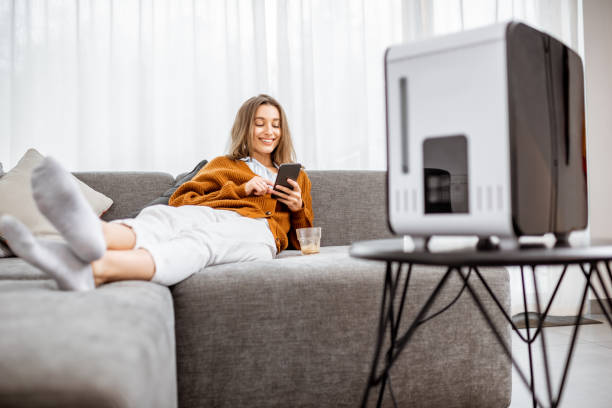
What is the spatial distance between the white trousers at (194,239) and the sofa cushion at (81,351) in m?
0.29

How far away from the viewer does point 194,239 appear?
118 centimetres

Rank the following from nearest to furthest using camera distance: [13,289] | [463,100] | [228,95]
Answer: [463,100] < [13,289] < [228,95]

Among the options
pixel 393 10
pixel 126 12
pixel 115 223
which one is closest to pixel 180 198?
pixel 115 223

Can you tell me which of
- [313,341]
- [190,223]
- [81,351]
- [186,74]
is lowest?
[313,341]

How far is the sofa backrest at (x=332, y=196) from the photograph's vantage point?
189 centimetres

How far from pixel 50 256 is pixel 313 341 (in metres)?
0.62

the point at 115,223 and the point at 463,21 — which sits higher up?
the point at 463,21

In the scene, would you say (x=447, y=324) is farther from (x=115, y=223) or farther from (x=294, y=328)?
(x=115, y=223)

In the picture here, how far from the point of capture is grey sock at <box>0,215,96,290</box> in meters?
0.72

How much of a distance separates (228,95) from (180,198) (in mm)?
839

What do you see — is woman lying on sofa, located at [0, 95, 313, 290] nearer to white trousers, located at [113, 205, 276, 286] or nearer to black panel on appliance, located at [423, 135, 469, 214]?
white trousers, located at [113, 205, 276, 286]

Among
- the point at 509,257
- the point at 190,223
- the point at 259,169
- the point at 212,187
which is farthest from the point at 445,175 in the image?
the point at 259,169

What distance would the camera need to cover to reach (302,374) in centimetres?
114

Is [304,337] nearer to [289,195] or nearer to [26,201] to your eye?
[289,195]
